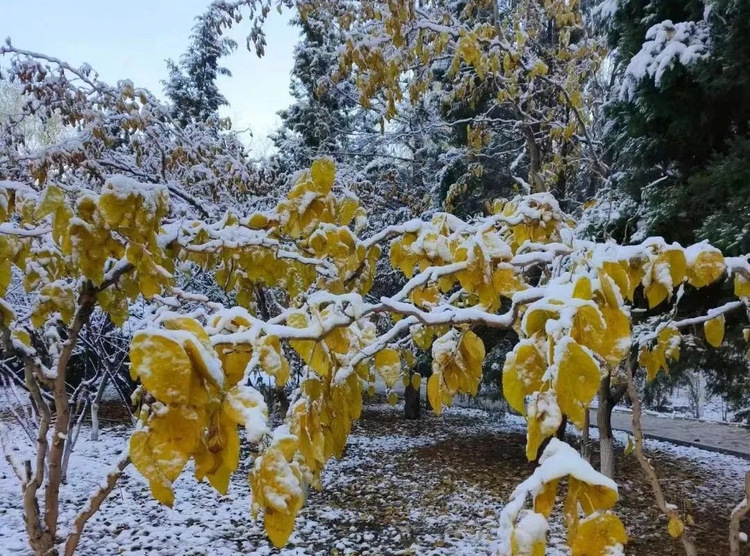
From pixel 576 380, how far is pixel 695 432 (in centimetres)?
1280

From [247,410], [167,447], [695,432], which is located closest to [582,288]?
[247,410]

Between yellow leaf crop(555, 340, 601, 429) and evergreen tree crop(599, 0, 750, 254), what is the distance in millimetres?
2711

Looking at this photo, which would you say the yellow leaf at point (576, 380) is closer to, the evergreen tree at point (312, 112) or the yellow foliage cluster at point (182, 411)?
the yellow foliage cluster at point (182, 411)

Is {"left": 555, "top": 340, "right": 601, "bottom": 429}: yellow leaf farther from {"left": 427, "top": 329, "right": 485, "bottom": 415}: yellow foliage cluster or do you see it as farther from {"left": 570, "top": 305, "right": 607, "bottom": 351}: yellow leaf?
{"left": 427, "top": 329, "right": 485, "bottom": 415}: yellow foliage cluster

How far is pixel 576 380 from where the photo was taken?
0.69 meters

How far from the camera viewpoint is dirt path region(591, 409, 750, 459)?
914cm

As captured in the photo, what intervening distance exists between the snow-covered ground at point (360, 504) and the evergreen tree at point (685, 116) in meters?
2.74

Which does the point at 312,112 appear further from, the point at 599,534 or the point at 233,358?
the point at 599,534

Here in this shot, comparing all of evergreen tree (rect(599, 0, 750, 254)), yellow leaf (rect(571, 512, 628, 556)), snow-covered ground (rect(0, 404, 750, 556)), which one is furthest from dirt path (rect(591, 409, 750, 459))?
yellow leaf (rect(571, 512, 628, 556))

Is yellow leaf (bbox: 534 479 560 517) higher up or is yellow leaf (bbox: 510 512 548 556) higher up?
yellow leaf (bbox: 534 479 560 517)

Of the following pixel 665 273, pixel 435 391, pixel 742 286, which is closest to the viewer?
pixel 665 273

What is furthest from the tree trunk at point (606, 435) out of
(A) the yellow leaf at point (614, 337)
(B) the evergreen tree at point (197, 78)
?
(B) the evergreen tree at point (197, 78)

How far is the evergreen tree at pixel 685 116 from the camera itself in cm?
339

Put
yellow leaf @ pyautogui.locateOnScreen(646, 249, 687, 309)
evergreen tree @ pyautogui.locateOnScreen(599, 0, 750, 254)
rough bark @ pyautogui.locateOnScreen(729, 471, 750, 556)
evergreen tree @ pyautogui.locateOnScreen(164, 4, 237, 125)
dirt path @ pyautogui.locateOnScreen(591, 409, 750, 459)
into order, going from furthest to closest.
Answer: evergreen tree @ pyautogui.locateOnScreen(164, 4, 237, 125)
dirt path @ pyautogui.locateOnScreen(591, 409, 750, 459)
evergreen tree @ pyautogui.locateOnScreen(599, 0, 750, 254)
rough bark @ pyautogui.locateOnScreen(729, 471, 750, 556)
yellow leaf @ pyautogui.locateOnScreen(646, 249, 687, 309)
